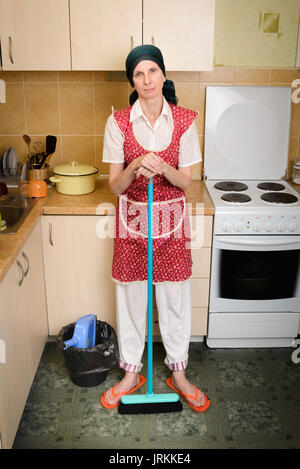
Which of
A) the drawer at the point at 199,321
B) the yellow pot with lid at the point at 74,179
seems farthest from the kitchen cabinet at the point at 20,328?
the drawer at the point at 199,321

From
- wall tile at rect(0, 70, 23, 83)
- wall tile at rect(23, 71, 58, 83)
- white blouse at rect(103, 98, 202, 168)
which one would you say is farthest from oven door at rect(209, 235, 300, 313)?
wall tile at rect(0, 70, 23, 83)

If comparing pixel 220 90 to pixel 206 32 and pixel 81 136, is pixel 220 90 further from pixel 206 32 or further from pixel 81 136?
pixel 81 136

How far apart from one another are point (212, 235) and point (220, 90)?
0.83 metres

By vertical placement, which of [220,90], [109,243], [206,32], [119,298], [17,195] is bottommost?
[119,298]

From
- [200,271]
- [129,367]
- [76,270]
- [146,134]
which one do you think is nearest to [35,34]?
[146,134]

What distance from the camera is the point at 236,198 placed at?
8.07 ft

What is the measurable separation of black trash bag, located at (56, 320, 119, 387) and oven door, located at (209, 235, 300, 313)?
22.5 inches

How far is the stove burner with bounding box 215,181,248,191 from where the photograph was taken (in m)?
2.61

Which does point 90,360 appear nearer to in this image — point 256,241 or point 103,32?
point 256,241

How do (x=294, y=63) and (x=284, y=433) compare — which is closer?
(x=284, y=433)

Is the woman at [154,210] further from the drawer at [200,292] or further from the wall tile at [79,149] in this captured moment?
the wall tile at [79,149]

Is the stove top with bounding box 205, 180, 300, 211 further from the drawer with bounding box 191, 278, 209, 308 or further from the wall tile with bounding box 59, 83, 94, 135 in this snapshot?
the wall tile with bounding box 59, 83, 94, 135

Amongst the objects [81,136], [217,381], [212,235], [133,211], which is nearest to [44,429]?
[217,381]

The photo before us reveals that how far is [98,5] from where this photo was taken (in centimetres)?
223
